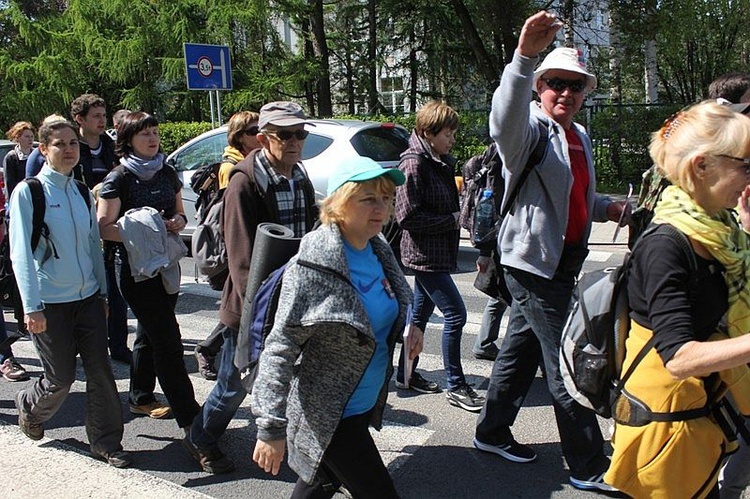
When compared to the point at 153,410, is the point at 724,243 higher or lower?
higher

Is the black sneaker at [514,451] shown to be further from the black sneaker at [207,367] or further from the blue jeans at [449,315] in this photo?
the black sneaker at [207,367]

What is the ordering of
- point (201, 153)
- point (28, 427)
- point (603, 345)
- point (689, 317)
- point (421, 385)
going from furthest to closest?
point (201, 153)
point (421, 385)
point (28, 427)
point (603, 345)
point (689, 317)

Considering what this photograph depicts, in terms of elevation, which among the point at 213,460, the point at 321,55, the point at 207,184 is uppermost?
the point at 321,55

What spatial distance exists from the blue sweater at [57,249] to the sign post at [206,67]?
323 inches

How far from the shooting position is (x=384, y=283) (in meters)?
2.74

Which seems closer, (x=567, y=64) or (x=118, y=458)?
(x=567, y=64)

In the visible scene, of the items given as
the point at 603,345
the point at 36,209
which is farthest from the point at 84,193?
the point at 603,345

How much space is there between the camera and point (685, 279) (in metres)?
2.02

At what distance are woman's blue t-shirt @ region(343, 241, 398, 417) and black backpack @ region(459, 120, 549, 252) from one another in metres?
1.00

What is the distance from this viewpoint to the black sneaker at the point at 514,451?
386 centimetres

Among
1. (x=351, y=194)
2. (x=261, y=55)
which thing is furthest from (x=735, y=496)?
(x=261, y=55)

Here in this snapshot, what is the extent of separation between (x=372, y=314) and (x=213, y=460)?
5.68 ft

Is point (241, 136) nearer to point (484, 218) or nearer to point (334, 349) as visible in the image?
point (484, 218)

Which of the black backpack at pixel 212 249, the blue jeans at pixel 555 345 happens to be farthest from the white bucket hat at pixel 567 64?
the black backpack at pixel 212 249
